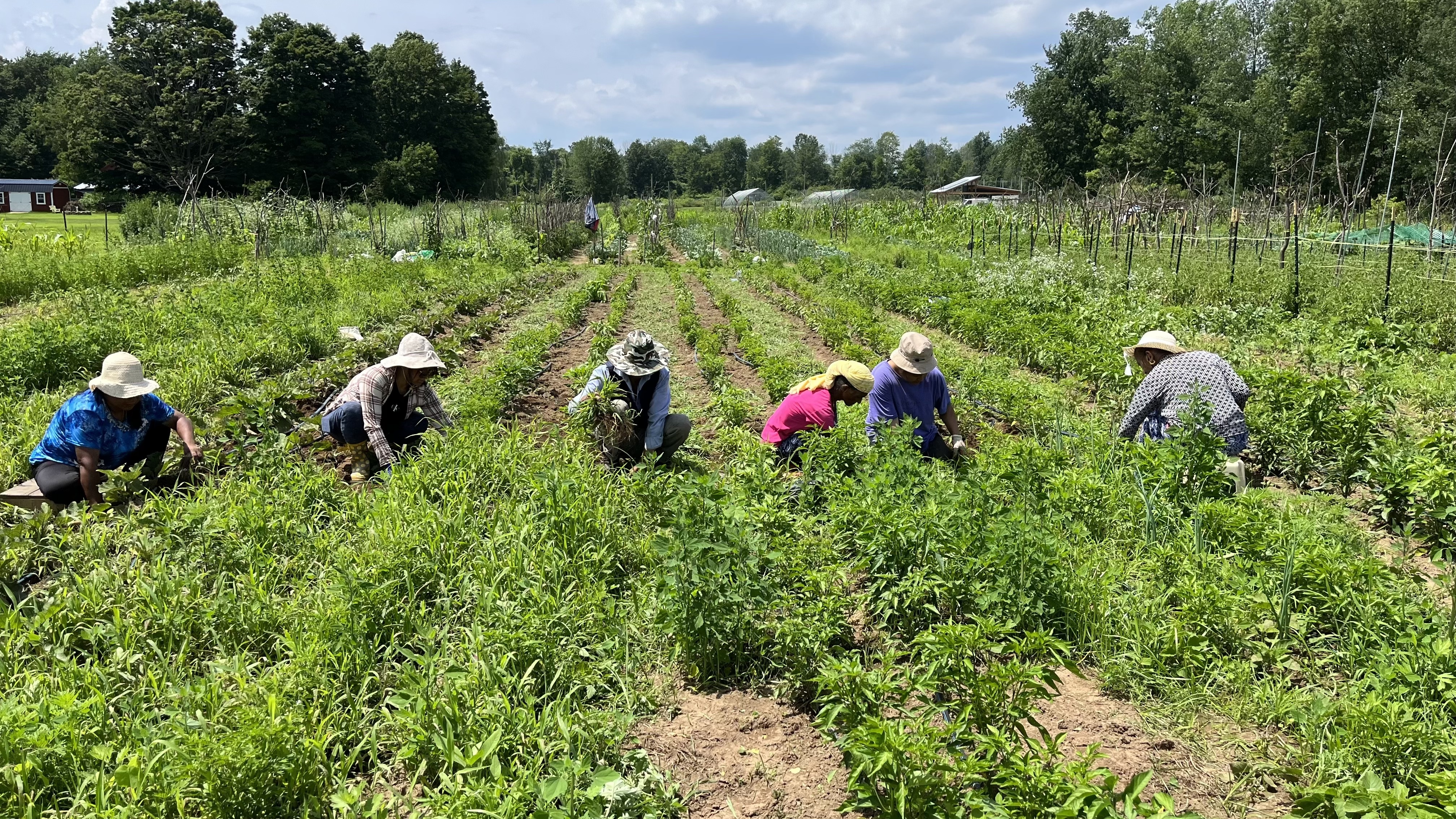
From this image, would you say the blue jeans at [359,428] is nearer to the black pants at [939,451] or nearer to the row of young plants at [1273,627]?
the black pants at [939,451]

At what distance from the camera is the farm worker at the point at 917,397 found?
209 inches

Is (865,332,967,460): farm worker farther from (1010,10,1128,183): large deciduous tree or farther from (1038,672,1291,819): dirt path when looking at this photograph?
(1010,10,1128,183): large deciduous tree

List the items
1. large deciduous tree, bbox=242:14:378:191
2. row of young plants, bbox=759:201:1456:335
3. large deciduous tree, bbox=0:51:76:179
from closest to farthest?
row of young plants, bbox=759:201:1456:335, large deciduous tree, bbox=242:14:378:191, large deciduous tree, bbox=0:51:76:179

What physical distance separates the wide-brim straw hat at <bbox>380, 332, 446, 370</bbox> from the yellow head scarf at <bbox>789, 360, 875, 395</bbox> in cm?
252

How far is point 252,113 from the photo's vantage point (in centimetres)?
4381

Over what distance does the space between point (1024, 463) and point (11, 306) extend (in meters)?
14.0

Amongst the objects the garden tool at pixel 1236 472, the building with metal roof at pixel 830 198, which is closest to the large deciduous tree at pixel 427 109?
the building with metal roof at pixel 830 198

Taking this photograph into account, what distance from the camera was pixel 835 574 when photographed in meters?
3.65

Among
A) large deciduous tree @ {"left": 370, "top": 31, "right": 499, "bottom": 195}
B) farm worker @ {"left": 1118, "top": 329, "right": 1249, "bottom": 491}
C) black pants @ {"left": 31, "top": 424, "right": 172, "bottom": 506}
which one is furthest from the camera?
large deciduous tree @ {"left": 370, "top": 31, "right": 499, "bottom": 195}

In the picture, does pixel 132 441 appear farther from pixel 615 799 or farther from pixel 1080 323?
pixel 1080 323

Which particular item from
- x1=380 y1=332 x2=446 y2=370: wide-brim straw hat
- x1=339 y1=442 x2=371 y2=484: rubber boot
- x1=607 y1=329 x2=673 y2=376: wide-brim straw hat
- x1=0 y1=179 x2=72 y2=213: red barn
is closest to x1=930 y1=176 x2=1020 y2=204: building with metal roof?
x1=607 y1=329 x2=673 y2=376: wide-brim straw hat

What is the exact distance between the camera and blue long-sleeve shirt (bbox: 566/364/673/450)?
5629mm

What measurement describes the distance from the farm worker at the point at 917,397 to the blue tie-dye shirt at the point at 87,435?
476 centimetres

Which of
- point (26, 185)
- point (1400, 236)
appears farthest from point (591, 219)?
point (26, 185)
